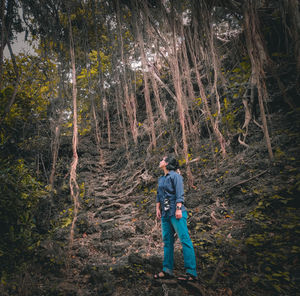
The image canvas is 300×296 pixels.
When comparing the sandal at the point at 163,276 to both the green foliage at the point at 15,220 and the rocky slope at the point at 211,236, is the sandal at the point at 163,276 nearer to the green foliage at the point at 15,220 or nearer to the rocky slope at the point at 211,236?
the rocky slope at the point at 211,236

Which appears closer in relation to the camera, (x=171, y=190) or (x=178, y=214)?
(x=178, y=214)

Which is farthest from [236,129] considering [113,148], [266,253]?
[113,148]

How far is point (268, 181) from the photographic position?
8.15 ft

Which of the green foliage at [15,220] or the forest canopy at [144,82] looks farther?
the forest canopy at [144,82]

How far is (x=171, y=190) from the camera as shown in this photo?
205 cm

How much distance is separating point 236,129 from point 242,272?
9.02 feet

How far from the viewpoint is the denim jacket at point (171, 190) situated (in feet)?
6.46

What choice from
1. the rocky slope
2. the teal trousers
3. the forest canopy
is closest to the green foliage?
the forest canopy

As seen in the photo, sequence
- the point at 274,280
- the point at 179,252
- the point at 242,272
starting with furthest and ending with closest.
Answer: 1. the point at 179,252
2. the point at 242,272
3. the point at 274,280

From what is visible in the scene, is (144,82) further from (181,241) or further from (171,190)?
(181,241)

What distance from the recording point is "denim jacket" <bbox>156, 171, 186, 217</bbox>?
6.46ft

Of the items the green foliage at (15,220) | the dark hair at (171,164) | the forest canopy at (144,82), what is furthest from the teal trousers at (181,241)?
the green foliage at (15,220)

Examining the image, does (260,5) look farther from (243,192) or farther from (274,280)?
(274,280)

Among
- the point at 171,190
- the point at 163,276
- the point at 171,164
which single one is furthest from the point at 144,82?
the point at 163,276
